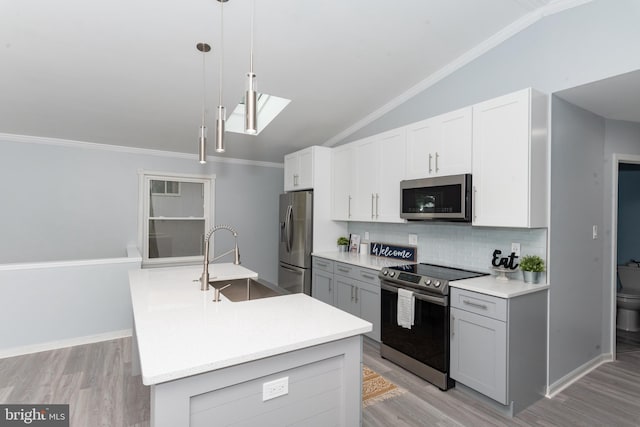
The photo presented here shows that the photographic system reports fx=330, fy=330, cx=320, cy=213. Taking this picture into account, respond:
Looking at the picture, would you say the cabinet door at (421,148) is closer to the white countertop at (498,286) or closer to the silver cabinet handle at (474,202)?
the silver cabinet handle at (474,202)

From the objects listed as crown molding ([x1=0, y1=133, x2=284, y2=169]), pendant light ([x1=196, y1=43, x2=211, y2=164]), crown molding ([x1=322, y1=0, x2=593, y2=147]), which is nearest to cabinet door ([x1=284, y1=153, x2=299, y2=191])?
crown molding ([x1=0, y1=133, x2=284, y2=169])

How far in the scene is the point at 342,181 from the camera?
4.34 m

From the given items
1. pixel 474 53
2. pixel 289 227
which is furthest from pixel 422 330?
pixel 474 53

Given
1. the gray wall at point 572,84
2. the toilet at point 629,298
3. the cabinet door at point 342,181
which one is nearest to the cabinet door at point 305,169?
the cabinet door at point 342,181

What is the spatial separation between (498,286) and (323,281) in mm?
2156

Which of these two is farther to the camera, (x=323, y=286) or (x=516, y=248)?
(x=323, y=286)

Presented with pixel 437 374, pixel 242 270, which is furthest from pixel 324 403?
pixel 242 270

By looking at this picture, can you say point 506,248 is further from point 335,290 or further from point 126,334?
point 126,334

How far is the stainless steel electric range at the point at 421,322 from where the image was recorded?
258cm

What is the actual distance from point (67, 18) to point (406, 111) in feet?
10.4

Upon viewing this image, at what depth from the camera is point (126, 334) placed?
11.8 ft

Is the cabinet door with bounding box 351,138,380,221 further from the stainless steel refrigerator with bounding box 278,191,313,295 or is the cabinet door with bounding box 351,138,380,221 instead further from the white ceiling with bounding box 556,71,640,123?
the white ceiling with bounding box 556,71,640,123

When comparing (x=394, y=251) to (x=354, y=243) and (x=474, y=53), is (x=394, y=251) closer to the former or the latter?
(x=354, y=243)

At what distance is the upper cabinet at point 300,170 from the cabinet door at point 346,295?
4.54ft
